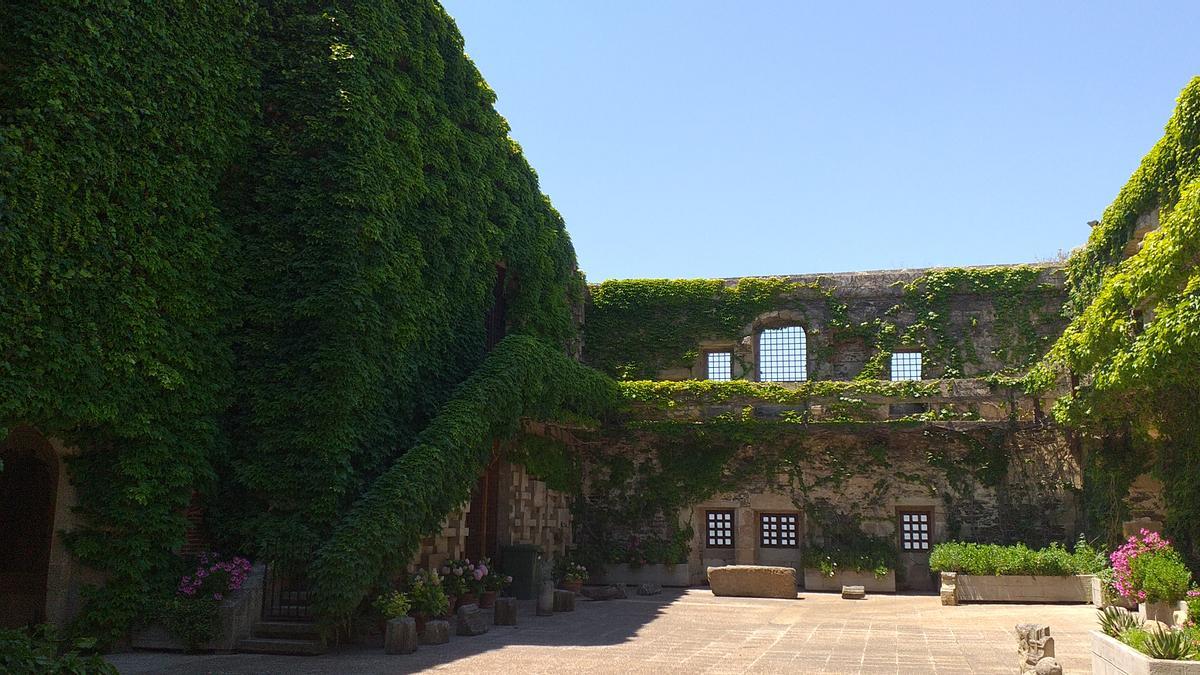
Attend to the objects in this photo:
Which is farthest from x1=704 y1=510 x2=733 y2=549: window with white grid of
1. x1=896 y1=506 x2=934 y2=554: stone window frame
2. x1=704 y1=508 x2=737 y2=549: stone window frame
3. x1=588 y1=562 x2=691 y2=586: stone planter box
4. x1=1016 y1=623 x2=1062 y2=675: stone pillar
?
x1=1016 y1=623 x2=1062 y2=675: stone pillar

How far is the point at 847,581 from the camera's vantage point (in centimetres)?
1831

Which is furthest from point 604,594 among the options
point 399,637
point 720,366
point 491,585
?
Result: point 399,637

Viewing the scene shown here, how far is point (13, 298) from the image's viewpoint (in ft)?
30.2

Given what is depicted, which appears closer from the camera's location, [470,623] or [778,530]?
[470,623]

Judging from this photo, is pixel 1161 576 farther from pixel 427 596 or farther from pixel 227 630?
pixel 227 630

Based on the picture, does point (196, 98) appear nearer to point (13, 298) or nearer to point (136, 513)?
point (13, 298)

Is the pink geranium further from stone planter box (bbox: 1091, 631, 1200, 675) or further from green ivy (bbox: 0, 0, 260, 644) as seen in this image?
green ivy (bbox: 0, 0, 260, 644)

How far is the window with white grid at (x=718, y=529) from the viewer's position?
65.3ft

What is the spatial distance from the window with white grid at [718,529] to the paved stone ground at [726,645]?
4349 millimetres

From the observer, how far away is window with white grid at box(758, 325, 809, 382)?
71.9 feet

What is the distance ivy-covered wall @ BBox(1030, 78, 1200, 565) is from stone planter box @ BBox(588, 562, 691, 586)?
7955mm

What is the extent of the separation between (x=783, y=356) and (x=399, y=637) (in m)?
13.8

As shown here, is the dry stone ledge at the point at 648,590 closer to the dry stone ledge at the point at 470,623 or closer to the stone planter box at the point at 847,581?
the stone planter box at the point at 847,581

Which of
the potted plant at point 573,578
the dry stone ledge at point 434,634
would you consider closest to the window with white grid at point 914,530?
the potted plant at point 573,578
